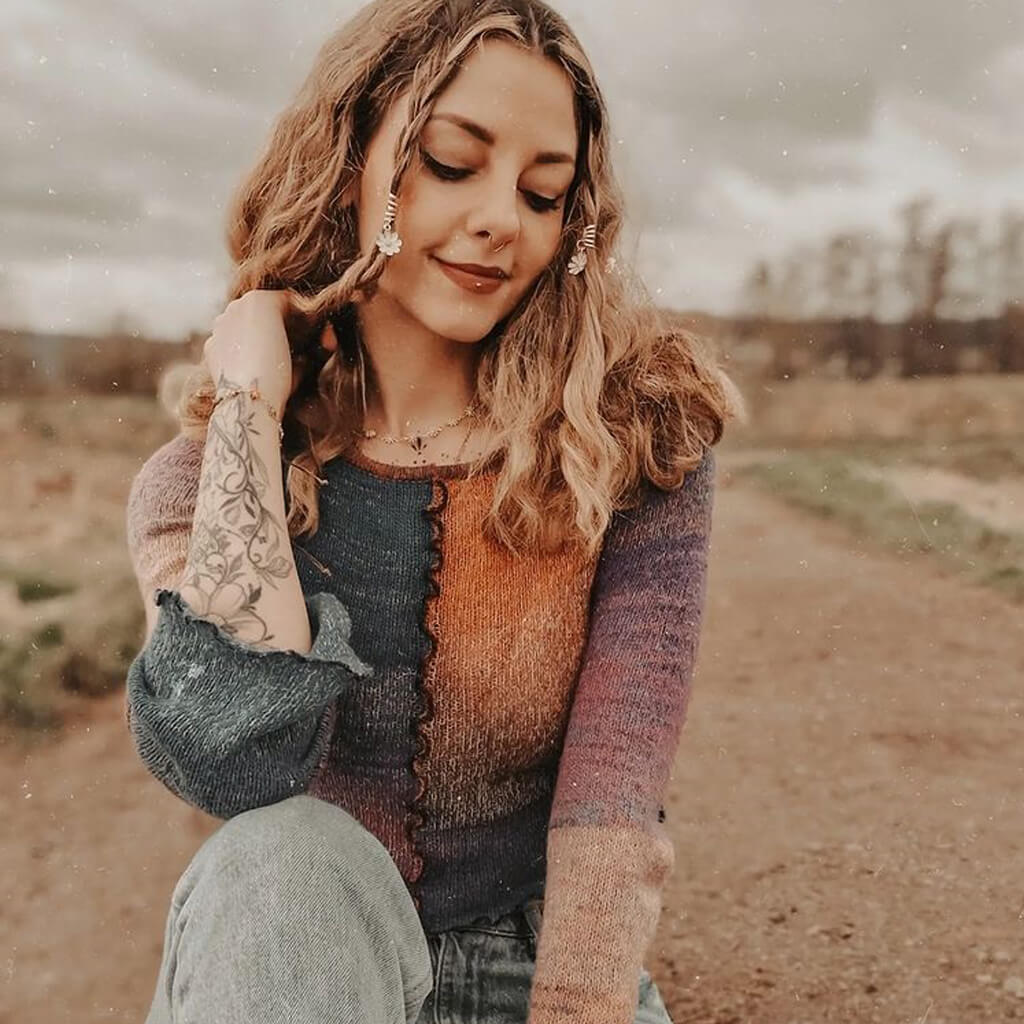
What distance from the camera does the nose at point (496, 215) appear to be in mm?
1333

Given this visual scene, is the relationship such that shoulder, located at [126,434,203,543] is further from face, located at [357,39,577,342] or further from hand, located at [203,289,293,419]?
face, located at [357,39,577,342]

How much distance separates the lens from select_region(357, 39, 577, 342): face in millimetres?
1320

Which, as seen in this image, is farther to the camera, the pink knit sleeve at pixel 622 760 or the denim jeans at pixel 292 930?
the pink knit sleeve at pixel 622 760

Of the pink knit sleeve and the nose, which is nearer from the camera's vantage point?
the pink knit sleeve

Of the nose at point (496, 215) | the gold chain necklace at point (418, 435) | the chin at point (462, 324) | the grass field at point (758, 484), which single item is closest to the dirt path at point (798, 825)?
the grass field at point (758, 484)

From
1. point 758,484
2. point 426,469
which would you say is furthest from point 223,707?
point 758,484

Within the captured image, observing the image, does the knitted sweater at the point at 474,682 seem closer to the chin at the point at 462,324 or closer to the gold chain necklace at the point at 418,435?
the gold chain necklace at the point at 418,435

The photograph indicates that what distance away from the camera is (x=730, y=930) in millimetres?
2553

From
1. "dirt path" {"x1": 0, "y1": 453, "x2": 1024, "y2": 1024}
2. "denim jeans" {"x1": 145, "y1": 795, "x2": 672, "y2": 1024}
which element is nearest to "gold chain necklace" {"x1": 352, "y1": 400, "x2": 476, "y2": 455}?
"denim jeans" {"x1": 145, "y1": 795, "x2": 672, "y2": 1024}

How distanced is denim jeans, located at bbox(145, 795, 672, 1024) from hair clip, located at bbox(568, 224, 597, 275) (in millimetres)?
710

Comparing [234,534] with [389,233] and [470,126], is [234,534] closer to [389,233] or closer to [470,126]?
[389,233]

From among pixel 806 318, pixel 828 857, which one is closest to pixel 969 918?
pixel 828 857

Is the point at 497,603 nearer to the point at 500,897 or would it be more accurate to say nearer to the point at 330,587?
the point at 330,587

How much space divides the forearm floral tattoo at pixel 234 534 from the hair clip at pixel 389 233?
238 mm
